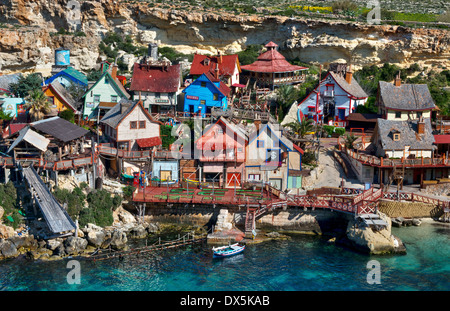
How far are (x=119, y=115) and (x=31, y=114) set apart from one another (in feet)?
31.6

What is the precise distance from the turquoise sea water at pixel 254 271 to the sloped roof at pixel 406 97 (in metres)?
21.8

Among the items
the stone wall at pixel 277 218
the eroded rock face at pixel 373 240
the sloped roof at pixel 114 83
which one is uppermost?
the sloped roof at pixel 114 83

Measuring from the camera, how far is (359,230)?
168 ft

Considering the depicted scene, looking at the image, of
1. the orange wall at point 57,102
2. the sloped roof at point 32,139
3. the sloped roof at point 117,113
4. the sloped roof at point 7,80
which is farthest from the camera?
the sloped roof at point 7,80

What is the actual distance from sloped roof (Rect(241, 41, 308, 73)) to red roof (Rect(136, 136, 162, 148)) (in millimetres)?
21955

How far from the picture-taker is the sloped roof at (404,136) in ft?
200

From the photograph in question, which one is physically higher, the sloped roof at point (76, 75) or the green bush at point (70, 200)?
the sloped roof at point (76, 75)

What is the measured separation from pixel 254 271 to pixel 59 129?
22.3m

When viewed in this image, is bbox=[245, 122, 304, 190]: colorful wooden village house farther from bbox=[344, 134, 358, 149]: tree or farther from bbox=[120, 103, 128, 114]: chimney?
bbox=[120, 103, 128, 114]: chimney

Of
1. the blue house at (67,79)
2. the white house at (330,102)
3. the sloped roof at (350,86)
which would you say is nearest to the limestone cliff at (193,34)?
the sloped roof at (350,86)

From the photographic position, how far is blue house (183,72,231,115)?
6956 centimetres

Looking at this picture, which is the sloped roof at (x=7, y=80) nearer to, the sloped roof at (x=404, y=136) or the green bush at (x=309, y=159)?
the green bush at (x=309, y=159)

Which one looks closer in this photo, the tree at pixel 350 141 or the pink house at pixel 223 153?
the pink house at pixel 223 153

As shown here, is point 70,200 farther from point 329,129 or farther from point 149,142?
point 329,129
